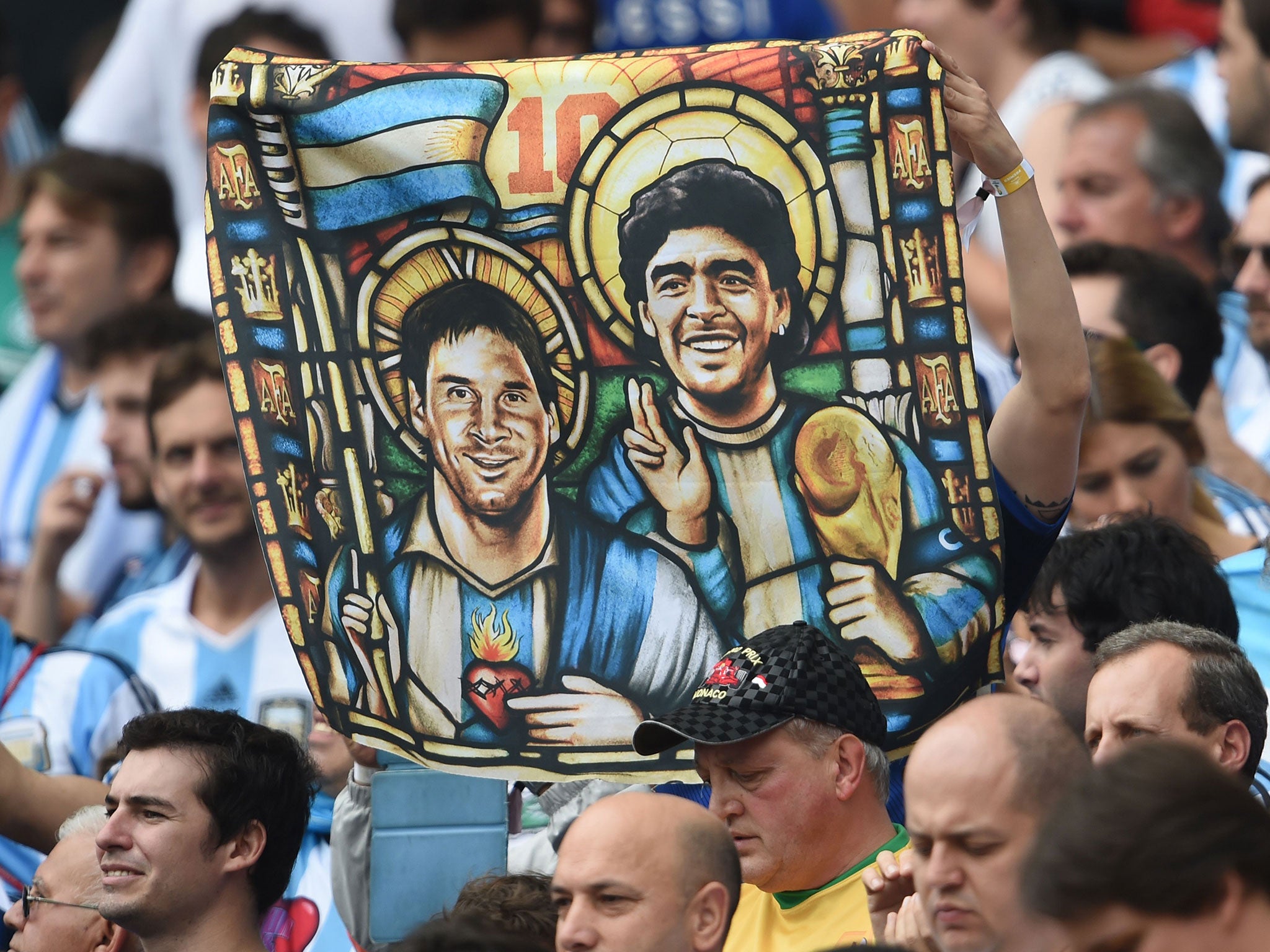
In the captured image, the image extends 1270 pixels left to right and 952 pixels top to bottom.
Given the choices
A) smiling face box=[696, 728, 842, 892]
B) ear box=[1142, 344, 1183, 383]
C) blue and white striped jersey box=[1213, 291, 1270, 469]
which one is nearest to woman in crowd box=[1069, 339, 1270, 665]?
ear box=[1142, 344, 1183, 383]

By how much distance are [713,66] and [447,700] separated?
1223 mm

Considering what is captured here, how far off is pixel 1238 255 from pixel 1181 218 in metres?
0.42

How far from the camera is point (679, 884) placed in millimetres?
2932

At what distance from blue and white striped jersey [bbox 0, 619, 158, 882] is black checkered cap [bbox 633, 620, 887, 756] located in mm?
2066

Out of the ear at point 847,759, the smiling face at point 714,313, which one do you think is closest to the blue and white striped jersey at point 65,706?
the smiling face at point 714,313

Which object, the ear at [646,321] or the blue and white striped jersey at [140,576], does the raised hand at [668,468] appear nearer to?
the ear at [646,321]

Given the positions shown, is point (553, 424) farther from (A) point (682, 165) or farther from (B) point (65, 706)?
(B) point (65, 706)

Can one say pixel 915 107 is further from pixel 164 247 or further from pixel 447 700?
pixel 164 247

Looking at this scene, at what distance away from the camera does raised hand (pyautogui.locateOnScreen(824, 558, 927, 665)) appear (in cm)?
342

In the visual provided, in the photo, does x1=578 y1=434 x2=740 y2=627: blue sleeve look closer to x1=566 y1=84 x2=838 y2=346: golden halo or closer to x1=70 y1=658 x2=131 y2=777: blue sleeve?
x1=566 y1=84 x2=838 y2=346: golden halo

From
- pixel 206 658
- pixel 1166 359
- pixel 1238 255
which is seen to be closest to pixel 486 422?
pixel 206 658

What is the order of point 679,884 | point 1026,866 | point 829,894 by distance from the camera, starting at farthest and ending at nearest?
point 829,894
point 679,884
point 1026,866

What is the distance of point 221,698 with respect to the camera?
17.0 ft

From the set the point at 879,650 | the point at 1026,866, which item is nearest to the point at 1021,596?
the point at 879,650
